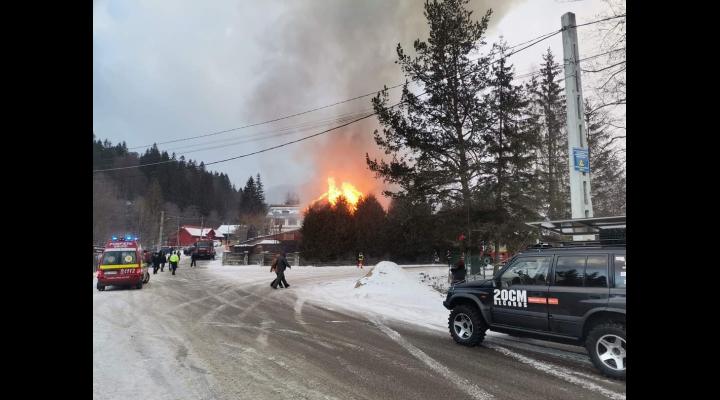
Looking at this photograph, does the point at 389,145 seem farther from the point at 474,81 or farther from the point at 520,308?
the point at 520,308

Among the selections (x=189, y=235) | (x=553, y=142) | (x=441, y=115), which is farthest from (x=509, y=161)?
(x=189, y=235)

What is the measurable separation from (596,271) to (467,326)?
101 inches

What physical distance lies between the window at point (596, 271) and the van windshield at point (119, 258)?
17461mm

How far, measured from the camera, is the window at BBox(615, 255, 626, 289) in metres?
5.96

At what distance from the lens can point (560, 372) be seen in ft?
19.9

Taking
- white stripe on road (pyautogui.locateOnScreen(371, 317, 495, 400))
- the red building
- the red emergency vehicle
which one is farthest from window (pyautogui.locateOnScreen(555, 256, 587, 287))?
the red building

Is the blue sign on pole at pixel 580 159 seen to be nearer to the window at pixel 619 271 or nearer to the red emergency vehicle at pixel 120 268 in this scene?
A: the window at pixel 619 271

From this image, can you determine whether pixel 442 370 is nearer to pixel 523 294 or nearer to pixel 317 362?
pixel 317 362

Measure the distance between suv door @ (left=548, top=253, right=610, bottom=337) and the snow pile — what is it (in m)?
3.28

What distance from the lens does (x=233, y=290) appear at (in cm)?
1778

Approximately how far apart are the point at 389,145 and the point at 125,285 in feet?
44.7

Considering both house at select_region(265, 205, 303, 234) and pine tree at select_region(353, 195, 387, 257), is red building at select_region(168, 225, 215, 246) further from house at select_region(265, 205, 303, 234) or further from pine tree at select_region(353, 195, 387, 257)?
pine tree at select_region(353, 195, 387, 257)
